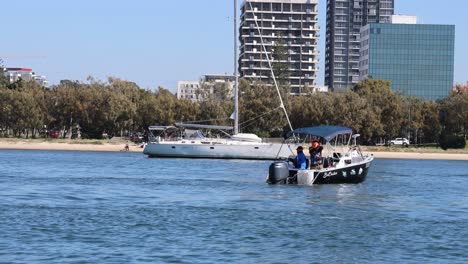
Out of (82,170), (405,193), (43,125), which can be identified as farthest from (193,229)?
(43,125)

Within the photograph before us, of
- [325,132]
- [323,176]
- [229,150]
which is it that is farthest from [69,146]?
[323,176]

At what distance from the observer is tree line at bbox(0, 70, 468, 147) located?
413 ft

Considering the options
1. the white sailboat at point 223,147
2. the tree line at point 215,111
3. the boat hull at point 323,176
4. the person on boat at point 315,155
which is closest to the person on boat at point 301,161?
the person on boat at point 315,155

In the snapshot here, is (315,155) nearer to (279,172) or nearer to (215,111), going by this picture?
(279,172)

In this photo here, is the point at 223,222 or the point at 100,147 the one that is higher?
the point at 100,147

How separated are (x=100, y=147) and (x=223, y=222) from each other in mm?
87228

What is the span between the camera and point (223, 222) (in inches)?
1372

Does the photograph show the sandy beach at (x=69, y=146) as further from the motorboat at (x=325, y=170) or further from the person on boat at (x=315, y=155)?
the person on boat at (x=315, y=155)

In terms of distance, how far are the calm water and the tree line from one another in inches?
2617

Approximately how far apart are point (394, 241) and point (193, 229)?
6996mm

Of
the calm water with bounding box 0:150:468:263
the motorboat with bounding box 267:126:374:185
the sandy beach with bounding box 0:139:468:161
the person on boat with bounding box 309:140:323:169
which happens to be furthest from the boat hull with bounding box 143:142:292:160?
the person on boat with bounding box 309:140:323:169

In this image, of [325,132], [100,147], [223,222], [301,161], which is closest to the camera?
[223,222]

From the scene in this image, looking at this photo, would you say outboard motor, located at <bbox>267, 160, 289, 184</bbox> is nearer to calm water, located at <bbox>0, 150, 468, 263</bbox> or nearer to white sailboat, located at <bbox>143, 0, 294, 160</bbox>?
Answer: calm water, located at <bbox>0, 150, 468, 263</bbox>

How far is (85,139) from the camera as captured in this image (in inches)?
5079
